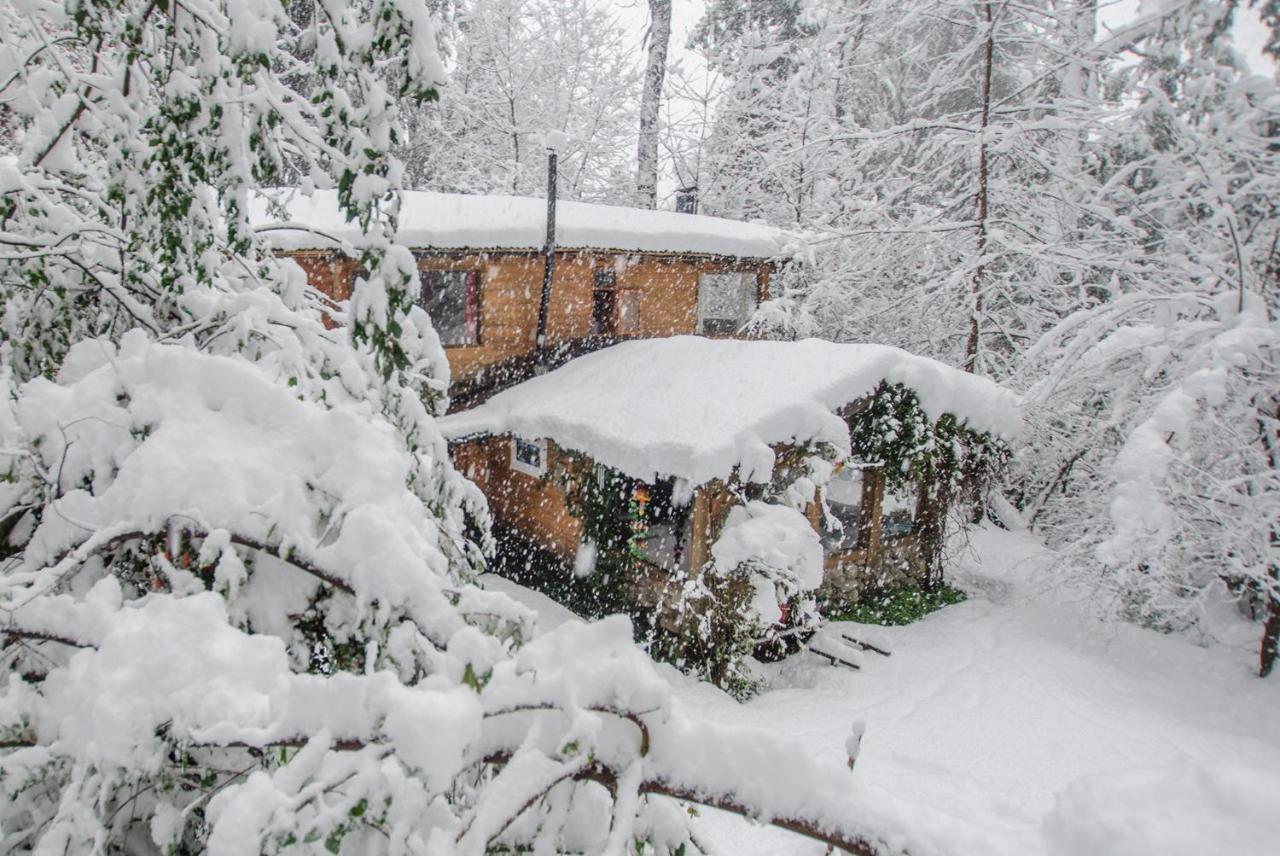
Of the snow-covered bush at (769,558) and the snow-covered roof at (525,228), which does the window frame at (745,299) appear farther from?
the snow-covered bush at (769,558)

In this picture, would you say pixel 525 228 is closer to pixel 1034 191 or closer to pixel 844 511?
pixel 844 511

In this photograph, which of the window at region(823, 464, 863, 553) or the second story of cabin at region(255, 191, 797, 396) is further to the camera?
the window at region(823, 464, 863, 553)

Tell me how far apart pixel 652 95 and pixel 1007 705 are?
59.3 ft

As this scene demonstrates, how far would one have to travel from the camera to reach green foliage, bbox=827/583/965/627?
11.5 meters

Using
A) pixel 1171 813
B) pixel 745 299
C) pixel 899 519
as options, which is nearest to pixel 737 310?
pixel 745 299

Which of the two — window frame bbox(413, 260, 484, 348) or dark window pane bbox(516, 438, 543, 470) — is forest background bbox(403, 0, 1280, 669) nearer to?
window frame bbox(413, 260, 484, 348)

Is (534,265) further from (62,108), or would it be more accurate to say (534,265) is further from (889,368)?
(62,108)

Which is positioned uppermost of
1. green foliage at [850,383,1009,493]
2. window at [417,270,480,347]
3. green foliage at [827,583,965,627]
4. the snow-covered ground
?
window at [417,270,480,347]

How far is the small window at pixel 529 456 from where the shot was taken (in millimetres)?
12453

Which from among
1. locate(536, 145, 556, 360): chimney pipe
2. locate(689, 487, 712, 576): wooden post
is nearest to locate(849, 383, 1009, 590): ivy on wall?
locate(689, 487, 712, 576): wooden post

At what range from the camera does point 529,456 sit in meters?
13.0

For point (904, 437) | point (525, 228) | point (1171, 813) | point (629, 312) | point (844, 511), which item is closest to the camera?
point (1171, 813)

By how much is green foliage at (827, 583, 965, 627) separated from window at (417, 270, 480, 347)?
7.85 m

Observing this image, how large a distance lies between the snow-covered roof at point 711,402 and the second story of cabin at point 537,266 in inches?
45.0
